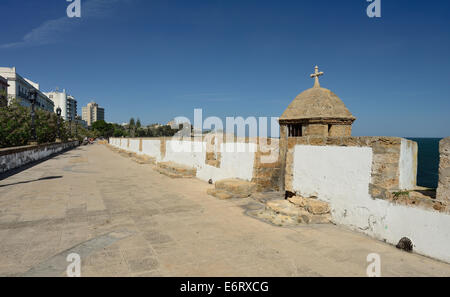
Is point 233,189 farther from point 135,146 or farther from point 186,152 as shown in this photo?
point 135,146

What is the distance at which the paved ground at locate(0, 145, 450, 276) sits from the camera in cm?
306

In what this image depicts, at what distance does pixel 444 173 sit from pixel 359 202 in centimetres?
127

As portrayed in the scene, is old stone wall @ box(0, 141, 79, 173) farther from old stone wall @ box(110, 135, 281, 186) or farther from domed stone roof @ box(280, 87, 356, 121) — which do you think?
domed stone roof @ box(280, 87, 356, 121)

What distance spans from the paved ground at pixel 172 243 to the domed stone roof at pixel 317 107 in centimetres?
529

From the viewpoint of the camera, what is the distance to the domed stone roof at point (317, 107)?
984 centimetres

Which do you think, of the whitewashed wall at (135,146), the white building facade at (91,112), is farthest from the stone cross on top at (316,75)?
the white building facade at (91,112)

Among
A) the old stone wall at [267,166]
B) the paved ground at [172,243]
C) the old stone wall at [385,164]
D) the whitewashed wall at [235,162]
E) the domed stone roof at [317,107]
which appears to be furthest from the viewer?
the domed stone roof at [317,107]

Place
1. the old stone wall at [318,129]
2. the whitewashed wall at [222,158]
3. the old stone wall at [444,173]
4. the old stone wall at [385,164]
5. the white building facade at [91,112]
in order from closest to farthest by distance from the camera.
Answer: the old stone wall at [444,173], the old stone wall at [385,164], the whitewashed wall at [222,158], the old stone wall at [318,129], the white building facade at [91,112]

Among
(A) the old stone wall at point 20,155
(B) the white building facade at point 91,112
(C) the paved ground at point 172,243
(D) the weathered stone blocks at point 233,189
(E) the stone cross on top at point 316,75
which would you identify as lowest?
(C) the paved ground at point 172,243

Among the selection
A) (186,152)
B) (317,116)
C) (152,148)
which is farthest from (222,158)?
(152,148)

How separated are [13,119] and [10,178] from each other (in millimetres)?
10129

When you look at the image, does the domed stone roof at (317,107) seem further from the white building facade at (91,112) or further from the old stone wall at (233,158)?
the white building facade at (91,112)

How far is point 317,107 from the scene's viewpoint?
10094 mm
